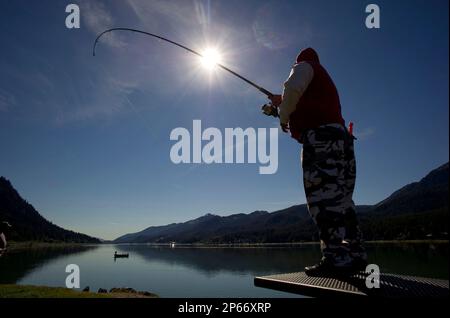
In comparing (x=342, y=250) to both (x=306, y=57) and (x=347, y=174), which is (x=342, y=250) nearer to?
(x=347, y=174)

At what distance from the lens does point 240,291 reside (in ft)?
203

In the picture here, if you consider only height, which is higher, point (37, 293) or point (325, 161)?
point (325, 161)

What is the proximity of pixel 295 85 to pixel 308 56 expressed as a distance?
0.81 metres

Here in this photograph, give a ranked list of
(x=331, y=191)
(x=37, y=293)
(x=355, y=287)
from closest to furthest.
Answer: (x=355, y=287) < (x=331, y=191) < (x=37, y=293)

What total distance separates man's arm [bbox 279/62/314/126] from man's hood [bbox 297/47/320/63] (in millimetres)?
404

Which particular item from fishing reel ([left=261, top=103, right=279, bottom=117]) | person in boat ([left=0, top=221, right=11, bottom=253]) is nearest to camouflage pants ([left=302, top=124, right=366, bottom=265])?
fishing reel ([left=261, top=103, right=279, bottom=117])

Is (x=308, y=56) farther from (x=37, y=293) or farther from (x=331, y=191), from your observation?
(x=37, y=293)

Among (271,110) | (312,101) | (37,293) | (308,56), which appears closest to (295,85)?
(312,101)

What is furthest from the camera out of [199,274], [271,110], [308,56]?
[199,274]

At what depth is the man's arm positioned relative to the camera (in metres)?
4.61

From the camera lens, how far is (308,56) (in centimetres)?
512

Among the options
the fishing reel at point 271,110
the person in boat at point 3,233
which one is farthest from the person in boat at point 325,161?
the person in boat at point 3,233
